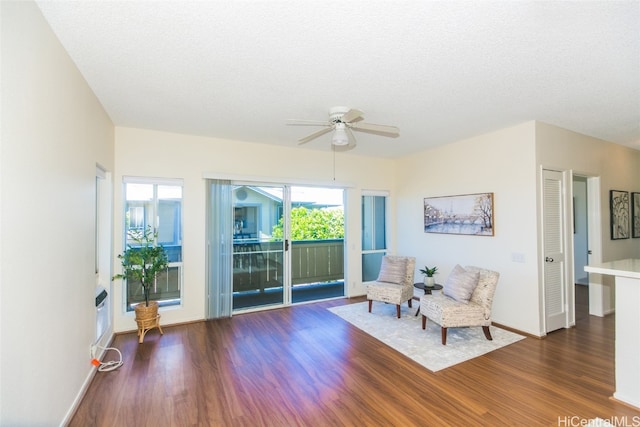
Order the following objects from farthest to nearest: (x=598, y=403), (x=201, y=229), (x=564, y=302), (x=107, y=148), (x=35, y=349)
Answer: (x=201, y=229)
(x=564, y=302)
(x=107, y=148)
(x=598, y=403)
(x=35, y=349)

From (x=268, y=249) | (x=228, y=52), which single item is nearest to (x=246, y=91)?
(x=228, y=52)

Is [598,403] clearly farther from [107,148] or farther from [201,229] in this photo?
[107,148]

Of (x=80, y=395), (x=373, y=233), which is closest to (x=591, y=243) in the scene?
(x=373, y=233)

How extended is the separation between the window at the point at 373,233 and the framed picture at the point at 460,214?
1.00 m

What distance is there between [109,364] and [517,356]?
14.3 feet

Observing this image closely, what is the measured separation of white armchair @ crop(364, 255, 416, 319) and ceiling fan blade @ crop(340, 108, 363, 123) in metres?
2.73

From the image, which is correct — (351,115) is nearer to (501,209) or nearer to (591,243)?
(501,209)

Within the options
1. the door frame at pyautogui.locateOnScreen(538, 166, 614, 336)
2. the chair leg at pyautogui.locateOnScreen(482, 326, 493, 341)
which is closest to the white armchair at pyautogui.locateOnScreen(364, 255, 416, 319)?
the chair leg at pyautogui.locateOnScreen(482, 326, 493, 341)

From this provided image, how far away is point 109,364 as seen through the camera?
10.1 ft

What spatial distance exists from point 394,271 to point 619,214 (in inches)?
153

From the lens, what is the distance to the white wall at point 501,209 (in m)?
3.82

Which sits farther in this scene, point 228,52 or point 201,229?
point 201,229

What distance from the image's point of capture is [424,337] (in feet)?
12.1

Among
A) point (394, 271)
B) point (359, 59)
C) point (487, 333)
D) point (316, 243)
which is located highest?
point (359, 59)
